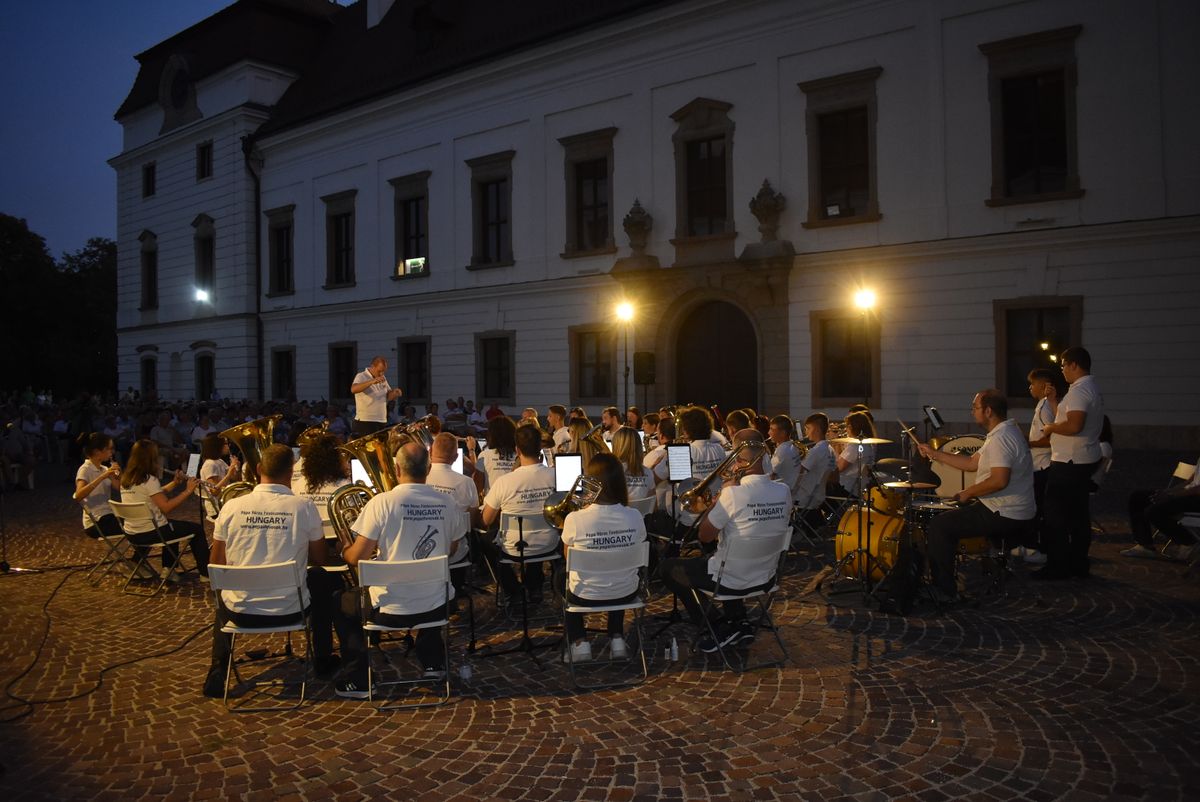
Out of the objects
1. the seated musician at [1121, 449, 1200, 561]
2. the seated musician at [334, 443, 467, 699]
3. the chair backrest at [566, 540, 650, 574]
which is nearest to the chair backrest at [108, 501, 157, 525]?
the seated musician at [334, 443, 467, 699]

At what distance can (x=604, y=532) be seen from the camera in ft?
18.8

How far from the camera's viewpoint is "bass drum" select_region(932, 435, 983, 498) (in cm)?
923

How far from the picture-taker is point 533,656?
6301 millimetres

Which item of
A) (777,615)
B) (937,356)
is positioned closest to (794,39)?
(937,356)

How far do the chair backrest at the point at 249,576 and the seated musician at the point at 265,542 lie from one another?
16 cm

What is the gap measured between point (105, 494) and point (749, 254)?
1463 cm

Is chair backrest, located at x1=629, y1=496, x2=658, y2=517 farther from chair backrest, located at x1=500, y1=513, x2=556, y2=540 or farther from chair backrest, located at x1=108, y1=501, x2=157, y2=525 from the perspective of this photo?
chair backrest, located at x1=108, y1=501, x2=157, y2=525

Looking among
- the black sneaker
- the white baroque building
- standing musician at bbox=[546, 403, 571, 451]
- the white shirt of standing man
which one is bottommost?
the black sneaker

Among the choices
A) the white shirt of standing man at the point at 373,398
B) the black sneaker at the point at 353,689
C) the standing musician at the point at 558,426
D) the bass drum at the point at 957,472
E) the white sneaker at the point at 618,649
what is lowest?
the black sneaker at the point at 353,689

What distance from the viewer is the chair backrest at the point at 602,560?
5.66 m

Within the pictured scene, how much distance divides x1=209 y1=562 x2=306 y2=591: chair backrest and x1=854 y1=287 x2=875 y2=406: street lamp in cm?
1573

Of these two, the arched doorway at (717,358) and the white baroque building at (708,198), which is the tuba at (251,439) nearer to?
the white baroque building at (708,198)

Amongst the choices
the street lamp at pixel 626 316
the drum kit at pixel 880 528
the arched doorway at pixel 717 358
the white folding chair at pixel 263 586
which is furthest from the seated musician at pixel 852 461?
the street lamp at pixel 626 316

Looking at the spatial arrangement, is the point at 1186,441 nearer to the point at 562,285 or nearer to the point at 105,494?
the point at 562,285
